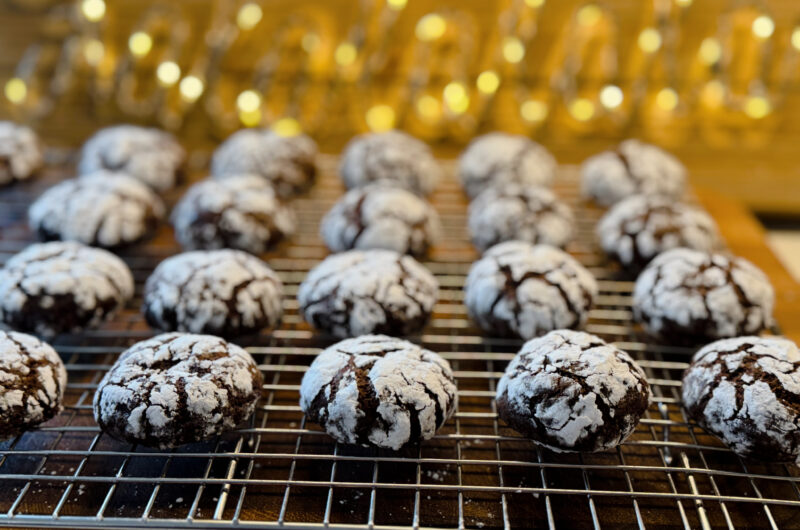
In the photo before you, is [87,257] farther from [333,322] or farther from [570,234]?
[570,234]

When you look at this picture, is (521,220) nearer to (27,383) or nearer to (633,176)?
(633,176)

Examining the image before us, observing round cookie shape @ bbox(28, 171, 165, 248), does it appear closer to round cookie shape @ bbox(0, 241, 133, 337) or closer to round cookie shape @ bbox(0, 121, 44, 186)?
round cookie shape @ bbox(0, 241, 133, 337)

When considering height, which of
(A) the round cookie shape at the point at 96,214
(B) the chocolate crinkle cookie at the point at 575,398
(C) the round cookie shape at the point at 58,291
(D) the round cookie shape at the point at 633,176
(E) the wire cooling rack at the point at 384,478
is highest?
(D) the round cookie shape at the point at 633,176

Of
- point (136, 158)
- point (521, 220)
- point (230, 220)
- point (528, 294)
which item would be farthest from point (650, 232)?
point (136, 158)

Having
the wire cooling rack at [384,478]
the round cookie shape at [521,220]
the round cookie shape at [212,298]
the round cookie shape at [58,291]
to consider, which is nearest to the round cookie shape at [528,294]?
the wire cooling rack at [384,478]

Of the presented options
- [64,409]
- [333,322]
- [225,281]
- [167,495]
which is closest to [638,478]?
[333,322]

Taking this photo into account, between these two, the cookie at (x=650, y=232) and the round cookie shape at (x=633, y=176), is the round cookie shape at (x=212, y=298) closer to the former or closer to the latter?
the cookie at (x=650, y=232)
